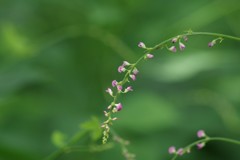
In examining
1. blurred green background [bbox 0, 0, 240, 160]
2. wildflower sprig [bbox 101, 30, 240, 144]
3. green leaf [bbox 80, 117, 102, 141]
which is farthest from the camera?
Answer: blurred green background [bbox 0, 0, 240, 160]

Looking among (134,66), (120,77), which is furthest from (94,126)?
(120,77)

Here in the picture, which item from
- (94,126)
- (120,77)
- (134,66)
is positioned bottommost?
(134,66)

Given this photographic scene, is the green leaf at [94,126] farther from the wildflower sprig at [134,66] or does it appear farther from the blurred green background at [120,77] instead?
the blurred green background at [120,77]

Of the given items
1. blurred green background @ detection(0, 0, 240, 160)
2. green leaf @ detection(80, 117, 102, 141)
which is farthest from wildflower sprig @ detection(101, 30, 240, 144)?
blurred green background @ detection(0, 0, 240, 160)

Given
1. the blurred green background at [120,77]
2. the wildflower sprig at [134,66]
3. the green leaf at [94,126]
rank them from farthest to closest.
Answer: the blurred green background at [120,77]
the green leaf at [94,126]
the wildflower sprig at [134,66]

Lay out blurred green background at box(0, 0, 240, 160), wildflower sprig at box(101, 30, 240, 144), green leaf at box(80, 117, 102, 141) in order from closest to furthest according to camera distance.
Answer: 1. wildflower sprig at box(101, 30, 240, 144)
2. green leaf at box(80, 117, 102, 141)
3. blurred green background at box(0, 0, 240, 160)

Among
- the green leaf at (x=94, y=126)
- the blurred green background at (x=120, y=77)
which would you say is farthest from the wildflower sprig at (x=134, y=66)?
the blurred green background at (x=120, y=77)

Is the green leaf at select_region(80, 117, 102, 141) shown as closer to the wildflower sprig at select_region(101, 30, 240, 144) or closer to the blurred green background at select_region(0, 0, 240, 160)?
the wildflower sprig at select_region(101, 30, 240, 144)

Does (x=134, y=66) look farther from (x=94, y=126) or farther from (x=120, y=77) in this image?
(x=120, y=77)

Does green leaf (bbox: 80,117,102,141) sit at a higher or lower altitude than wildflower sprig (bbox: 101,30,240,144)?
higher

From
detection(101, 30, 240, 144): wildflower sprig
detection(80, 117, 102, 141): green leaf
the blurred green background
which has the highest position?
the blurred green background
